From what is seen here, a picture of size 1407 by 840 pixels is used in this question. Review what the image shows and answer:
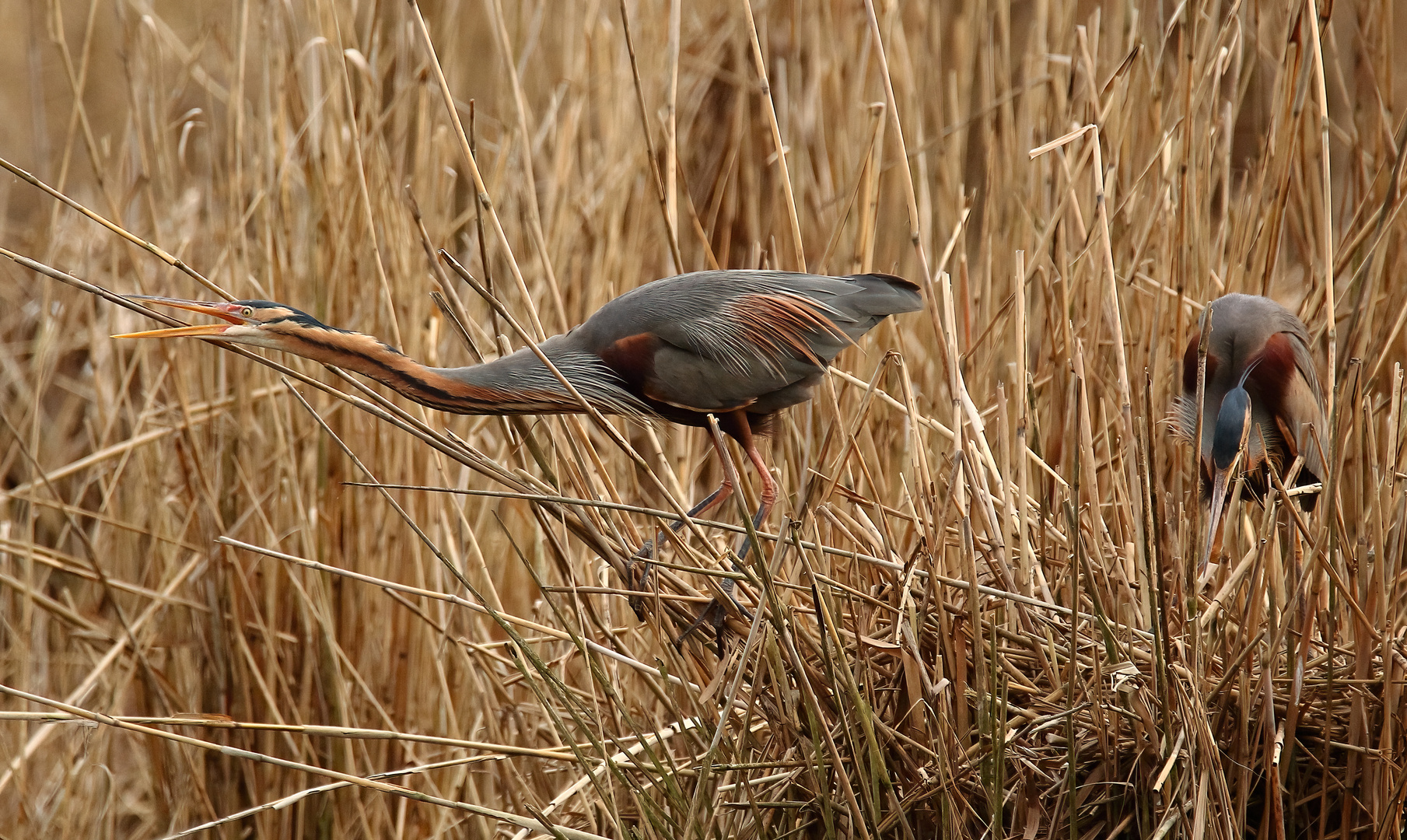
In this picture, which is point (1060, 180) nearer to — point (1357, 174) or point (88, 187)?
point (1357, 174)

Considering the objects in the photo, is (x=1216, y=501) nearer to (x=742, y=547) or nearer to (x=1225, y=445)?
(x=1225, y=445)

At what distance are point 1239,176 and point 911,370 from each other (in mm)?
2821

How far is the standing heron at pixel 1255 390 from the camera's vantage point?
2.19 m

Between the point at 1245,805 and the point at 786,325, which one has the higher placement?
the point at 786,325

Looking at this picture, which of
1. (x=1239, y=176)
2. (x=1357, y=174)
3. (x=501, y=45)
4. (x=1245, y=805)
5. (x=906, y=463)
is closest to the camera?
(x=1245, y=805)

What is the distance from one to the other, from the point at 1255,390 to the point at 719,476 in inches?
67.8

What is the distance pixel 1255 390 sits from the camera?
2.44 meters

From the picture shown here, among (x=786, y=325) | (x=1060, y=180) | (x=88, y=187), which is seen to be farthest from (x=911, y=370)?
(x=88, y=187)

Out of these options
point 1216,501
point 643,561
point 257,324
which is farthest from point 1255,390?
point 257,324

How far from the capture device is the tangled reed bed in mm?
1660

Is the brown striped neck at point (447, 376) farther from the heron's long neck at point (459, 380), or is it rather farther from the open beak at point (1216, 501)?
the open beak at point (1216, 501)

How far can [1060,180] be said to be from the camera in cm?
236

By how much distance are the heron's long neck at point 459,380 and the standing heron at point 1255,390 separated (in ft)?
3.64

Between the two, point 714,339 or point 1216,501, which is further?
point 714,339
